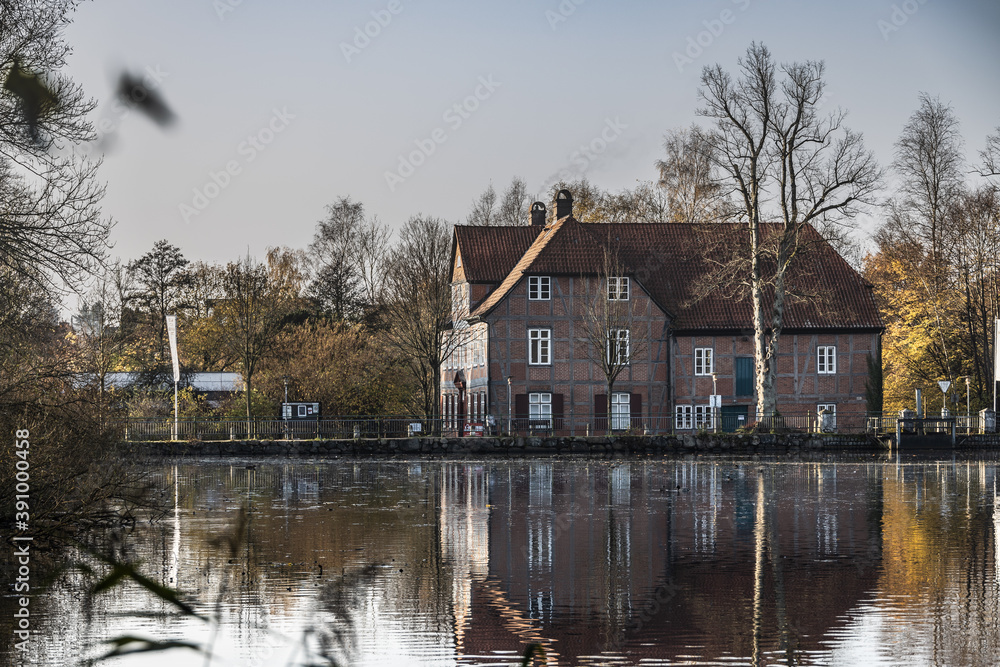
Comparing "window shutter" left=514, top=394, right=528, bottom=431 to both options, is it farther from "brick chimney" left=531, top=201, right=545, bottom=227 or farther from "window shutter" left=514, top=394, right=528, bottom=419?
"brick chimney" left=531, top=201, right=545, bottom=227

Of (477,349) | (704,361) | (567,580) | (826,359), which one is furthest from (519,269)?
(567,580)

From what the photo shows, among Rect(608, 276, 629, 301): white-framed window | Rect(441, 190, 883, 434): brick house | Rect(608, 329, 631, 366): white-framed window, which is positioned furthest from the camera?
Rect(608, 276, 629, 301): white-framed window

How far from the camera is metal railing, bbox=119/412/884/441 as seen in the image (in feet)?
176

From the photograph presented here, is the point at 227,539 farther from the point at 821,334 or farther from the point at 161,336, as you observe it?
the point at 161,336

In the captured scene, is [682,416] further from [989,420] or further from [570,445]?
[989,420]

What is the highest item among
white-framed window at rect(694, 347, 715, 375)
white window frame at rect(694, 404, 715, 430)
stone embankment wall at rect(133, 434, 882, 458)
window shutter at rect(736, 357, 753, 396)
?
white-framed window at rect(694, 347, 715, 375)

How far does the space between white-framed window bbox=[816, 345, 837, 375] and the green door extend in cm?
421

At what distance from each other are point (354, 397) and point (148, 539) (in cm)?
4683

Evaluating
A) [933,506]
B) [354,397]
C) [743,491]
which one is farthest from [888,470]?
[354,397]

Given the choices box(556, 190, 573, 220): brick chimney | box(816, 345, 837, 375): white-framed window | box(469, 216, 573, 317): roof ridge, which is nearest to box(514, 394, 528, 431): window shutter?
box(469, 216, 573, 317): roof ridge

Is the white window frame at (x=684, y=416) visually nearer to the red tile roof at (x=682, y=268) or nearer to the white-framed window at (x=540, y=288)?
the red tile roof at (x=682, y=268)

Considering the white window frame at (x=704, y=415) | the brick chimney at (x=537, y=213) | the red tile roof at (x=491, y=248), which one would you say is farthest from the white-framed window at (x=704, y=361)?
the brick chimney at (x=537, y=213)

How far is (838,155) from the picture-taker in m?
50.8

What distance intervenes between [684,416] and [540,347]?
768 centimetres
